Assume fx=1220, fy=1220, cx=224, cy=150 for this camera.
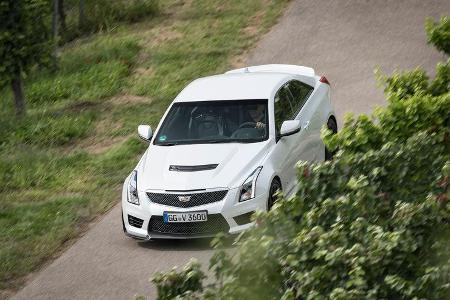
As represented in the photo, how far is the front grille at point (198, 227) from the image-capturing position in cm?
1338

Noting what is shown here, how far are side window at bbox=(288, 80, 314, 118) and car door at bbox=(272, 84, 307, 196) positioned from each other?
0.10 meters

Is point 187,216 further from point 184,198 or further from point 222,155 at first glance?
point 222,155

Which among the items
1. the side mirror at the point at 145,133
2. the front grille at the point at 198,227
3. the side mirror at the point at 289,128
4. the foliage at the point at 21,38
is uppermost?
the side mirror at the point at 289,128

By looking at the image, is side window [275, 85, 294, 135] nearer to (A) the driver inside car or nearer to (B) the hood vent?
(A) the driver inside car

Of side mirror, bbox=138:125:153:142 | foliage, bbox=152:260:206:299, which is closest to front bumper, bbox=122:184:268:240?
side mirror, bbox=138:125:153:142

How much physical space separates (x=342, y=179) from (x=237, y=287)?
1083 mm

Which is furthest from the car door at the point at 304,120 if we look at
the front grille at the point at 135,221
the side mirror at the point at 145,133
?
the front grille at the point at 135,221

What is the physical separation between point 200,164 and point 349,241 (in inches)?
292

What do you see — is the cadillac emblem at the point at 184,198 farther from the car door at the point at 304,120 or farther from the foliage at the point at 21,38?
the foliage at the point at 21,38

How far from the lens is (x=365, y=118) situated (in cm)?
991

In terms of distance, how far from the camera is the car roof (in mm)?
14914

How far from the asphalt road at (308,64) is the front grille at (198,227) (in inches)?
8.7

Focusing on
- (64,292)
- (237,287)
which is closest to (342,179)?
(237,287)

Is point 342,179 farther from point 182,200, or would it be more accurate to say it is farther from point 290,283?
point 182,200
